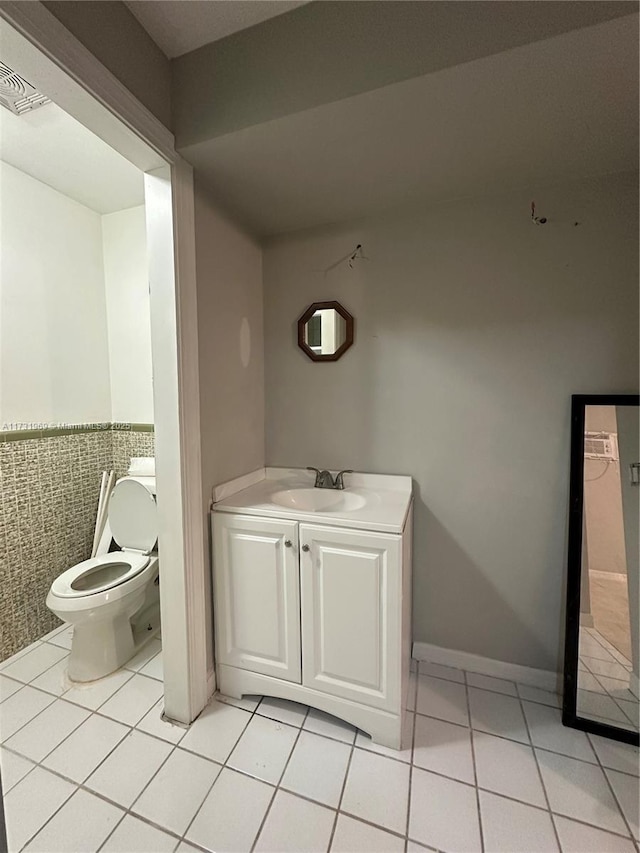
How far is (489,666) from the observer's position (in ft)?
5.25

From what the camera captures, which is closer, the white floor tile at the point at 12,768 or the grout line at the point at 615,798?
the grout line at the point at 615,798

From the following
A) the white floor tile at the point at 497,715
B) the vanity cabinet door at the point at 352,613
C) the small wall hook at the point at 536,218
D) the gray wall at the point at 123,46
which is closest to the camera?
the gray wall at the point at 123,46

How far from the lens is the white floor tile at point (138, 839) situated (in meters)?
0.98

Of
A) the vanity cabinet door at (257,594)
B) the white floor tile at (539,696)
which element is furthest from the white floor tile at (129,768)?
the white floor tile at (539,696)

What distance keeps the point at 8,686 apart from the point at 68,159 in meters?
2.41

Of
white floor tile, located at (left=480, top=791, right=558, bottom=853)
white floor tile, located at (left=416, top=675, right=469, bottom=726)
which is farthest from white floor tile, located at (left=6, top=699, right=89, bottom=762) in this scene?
white floor tile, located at (left=480, top=791, right=558, bottom=853)

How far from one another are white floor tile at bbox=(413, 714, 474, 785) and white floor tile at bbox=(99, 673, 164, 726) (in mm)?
1055

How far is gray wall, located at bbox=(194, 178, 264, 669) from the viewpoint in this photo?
1419mm

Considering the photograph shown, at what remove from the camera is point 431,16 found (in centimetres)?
93

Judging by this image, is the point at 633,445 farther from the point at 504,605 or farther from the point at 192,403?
the point at 192,403

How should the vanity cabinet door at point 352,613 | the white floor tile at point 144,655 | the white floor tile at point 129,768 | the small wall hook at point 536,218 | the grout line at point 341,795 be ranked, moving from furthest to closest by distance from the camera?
the white floor tile at point 144,655 < the small wall hook at point 536,218 < the vanity cabinet door at point 352,613 < the white floor tile at point 129,768 < the grout line at point 341,795

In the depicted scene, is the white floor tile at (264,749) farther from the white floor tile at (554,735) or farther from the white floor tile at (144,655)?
the white floor tile at (554,735)

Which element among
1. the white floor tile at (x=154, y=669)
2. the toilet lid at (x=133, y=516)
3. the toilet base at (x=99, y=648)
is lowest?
the white floor tile at (x=154, y=669)

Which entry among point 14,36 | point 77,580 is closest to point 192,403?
point 14,36
